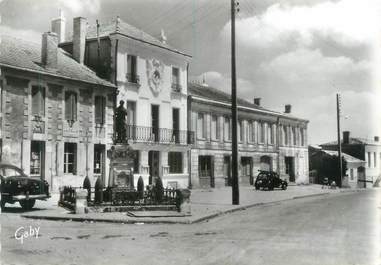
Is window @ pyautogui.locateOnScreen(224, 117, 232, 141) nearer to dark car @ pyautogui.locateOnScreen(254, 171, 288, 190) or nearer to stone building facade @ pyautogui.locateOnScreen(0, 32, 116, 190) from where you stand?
dark car @ pyautogui.locateOnScreen(254, 171, 288, 190)

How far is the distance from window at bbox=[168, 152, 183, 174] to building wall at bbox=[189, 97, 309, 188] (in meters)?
1.18

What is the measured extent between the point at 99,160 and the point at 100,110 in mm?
2720

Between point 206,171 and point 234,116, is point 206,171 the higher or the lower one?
the lower one

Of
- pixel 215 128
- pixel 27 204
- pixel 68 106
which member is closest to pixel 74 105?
pixel 68 106

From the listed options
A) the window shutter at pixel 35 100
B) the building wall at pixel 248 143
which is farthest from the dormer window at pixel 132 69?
the window shutter at pixel 35 100

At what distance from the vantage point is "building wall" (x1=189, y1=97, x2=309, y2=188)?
116ft

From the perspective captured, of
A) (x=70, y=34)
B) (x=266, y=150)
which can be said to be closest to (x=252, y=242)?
(x=70, y=34)

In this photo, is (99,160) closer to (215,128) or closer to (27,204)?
(27,204)

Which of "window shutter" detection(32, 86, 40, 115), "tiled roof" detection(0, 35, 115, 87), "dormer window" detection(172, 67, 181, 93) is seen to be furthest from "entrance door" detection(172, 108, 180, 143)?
"window shutter" detection(32, 86, 40, 115)

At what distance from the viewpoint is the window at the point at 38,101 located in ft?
77.1

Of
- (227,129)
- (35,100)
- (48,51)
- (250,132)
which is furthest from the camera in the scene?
(250,132)

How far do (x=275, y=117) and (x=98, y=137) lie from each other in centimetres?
2216

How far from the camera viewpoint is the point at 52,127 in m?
24.2

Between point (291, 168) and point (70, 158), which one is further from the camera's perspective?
point (291, 168)
